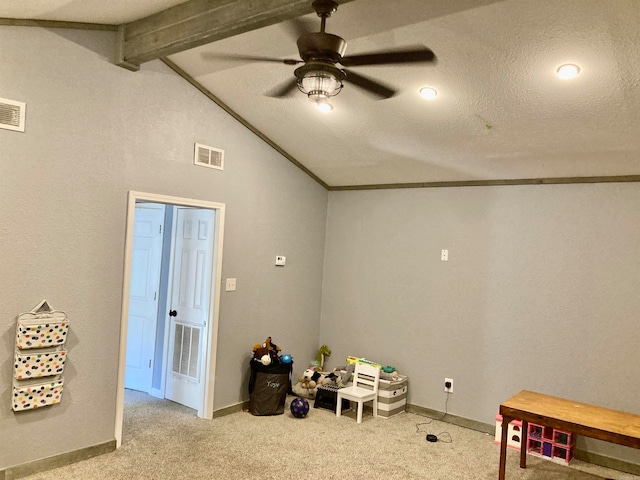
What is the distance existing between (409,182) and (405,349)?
5.65 ft

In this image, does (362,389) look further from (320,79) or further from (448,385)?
(320,79)

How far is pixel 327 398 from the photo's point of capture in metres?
4.89

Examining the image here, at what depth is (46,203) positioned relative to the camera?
10.7ft

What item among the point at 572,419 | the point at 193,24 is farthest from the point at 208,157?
the point at 572,419

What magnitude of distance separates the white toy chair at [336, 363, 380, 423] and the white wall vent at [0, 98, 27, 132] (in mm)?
3403

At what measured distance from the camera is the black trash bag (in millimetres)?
4551

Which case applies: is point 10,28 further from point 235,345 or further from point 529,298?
point 529,298

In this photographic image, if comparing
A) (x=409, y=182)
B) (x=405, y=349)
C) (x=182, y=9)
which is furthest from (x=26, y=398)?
(x=409, y=182)

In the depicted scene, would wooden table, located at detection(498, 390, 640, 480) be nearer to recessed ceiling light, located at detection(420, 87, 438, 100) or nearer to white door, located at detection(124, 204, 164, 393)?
recessed ceiling light, located at detection(420, 87, 438, 100)

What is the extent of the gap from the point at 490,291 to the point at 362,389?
1.54m

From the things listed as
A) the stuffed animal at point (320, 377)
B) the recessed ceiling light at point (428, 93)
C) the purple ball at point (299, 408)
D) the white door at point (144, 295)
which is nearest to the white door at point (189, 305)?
the white door at point (144, 295)

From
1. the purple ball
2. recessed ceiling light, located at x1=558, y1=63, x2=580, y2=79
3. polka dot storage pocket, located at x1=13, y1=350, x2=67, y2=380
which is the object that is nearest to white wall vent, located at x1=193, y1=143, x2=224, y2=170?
polka dot storage pocket, located at x1=13, y1=350, x2=67, y2=380

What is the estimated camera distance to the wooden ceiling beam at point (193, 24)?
8.53 feet

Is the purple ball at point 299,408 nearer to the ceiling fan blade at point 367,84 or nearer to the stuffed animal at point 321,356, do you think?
the stuffed animal at point 321,356
